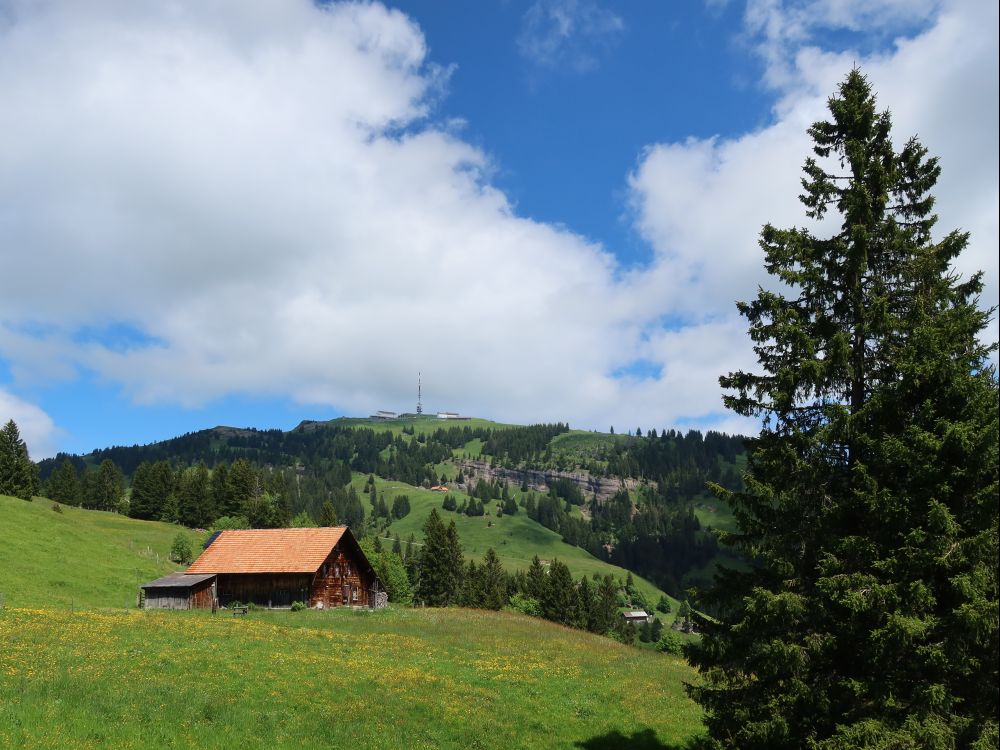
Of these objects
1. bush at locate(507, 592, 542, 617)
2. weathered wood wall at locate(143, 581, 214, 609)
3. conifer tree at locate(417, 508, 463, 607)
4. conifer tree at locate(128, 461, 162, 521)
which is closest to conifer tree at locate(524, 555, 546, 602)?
bush at locate(507, 592, 542, 617)

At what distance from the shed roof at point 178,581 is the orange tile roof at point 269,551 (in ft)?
4.73

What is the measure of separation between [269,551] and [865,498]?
53277mm

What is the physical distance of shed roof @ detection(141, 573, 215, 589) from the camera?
5075 centimetres

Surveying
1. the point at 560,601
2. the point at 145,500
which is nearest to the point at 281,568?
the point at 560,601

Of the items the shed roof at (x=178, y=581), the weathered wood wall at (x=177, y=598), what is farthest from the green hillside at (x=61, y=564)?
the shed roof at (x=178, y=581)

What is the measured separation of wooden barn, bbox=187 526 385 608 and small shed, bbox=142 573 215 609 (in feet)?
4.17

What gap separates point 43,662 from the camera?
73.7 ft

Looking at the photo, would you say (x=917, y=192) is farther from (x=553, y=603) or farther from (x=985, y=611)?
(x=553, y=603)

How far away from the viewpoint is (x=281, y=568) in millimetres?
54219

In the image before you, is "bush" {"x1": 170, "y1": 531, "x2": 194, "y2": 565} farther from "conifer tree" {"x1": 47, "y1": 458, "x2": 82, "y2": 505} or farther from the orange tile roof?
"conifer tree" {"x1": 47, "y1": 458, "x2": 82, "y2": 505}

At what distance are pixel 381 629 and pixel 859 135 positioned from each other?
3753cm

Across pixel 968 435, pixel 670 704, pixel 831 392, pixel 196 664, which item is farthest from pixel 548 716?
pixel 968 435

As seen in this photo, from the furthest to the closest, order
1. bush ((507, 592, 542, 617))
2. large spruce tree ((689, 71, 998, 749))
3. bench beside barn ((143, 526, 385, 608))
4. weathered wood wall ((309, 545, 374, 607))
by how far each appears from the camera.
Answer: bush ((507, 592, 542, 617)) < weathered wood wall ((309, 545, 374, 607)) < bench beside barn ((143, 526, 385, 608)) < large spruce tree ((689, 71, 998, 749))

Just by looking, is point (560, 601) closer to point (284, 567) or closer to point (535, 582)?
point (535, 582)
